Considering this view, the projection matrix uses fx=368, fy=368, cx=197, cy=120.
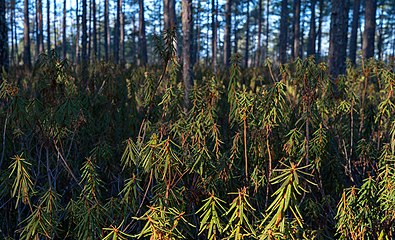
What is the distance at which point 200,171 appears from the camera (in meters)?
2.33

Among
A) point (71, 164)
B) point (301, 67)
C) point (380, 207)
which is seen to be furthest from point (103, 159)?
point (380, 207)

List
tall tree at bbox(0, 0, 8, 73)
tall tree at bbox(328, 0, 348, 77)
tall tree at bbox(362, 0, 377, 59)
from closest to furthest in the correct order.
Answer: tall tree at bbox(0, 0, 8, 73), tall tree at bbox(328, 0, 348, 77), tall tree at bbox(362, 0, 377, 59)

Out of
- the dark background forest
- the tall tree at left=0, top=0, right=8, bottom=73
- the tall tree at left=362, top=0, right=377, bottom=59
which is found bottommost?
the dark background forest

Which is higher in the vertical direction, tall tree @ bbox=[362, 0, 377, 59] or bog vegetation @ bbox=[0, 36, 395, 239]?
tall tree @ bbox=[362, 0, 377, 59]

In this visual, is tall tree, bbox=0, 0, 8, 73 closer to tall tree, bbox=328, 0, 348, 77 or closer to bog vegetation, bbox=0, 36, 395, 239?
bog vegetation, bbox=0, 36, 395, 239

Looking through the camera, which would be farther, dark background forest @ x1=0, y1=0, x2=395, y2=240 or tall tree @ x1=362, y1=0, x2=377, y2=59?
tall tree @ x1=362, y1=0, x2=377, y2=59

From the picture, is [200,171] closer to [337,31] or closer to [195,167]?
[195,167]

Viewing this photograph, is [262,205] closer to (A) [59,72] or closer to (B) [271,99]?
(B) [271,99]

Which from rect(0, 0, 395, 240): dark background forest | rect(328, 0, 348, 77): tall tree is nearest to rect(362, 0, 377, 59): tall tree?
rect(328, 0, 348, 77): tall tree

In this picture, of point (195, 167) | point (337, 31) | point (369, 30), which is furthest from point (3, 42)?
point (369, 30)

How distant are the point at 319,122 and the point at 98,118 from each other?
2.32 metres

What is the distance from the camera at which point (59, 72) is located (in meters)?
3.00

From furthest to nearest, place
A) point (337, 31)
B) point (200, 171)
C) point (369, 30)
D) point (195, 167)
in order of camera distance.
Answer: point (369, 30)
point (337, 31)
point (195, 167)
point (200, 171)

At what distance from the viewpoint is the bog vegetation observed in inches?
76.9
